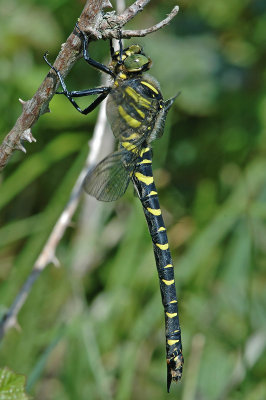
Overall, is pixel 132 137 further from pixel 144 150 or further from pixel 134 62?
pixel 134 62

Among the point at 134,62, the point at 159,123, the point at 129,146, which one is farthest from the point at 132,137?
the point at 134,62

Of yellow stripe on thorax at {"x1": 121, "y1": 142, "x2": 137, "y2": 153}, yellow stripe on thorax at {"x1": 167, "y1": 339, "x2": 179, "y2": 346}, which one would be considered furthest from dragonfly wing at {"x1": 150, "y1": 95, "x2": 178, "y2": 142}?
yellow stripe on thorax at {"x1": 167, "y1": 339, "x2": 179, "y2": 346}

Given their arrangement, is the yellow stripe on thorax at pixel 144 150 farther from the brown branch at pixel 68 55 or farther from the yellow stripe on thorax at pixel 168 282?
the brown branch at pixel 68 55

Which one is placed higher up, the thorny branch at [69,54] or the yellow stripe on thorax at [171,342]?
the thorny branch at [69,54]

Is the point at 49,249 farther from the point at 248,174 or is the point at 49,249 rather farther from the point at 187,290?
the point at 248,174

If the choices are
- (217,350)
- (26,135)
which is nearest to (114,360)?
(217,350)

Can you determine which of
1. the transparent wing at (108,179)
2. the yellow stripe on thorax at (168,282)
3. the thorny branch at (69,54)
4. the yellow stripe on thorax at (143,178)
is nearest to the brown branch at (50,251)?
the transparent wing at (108,179)
